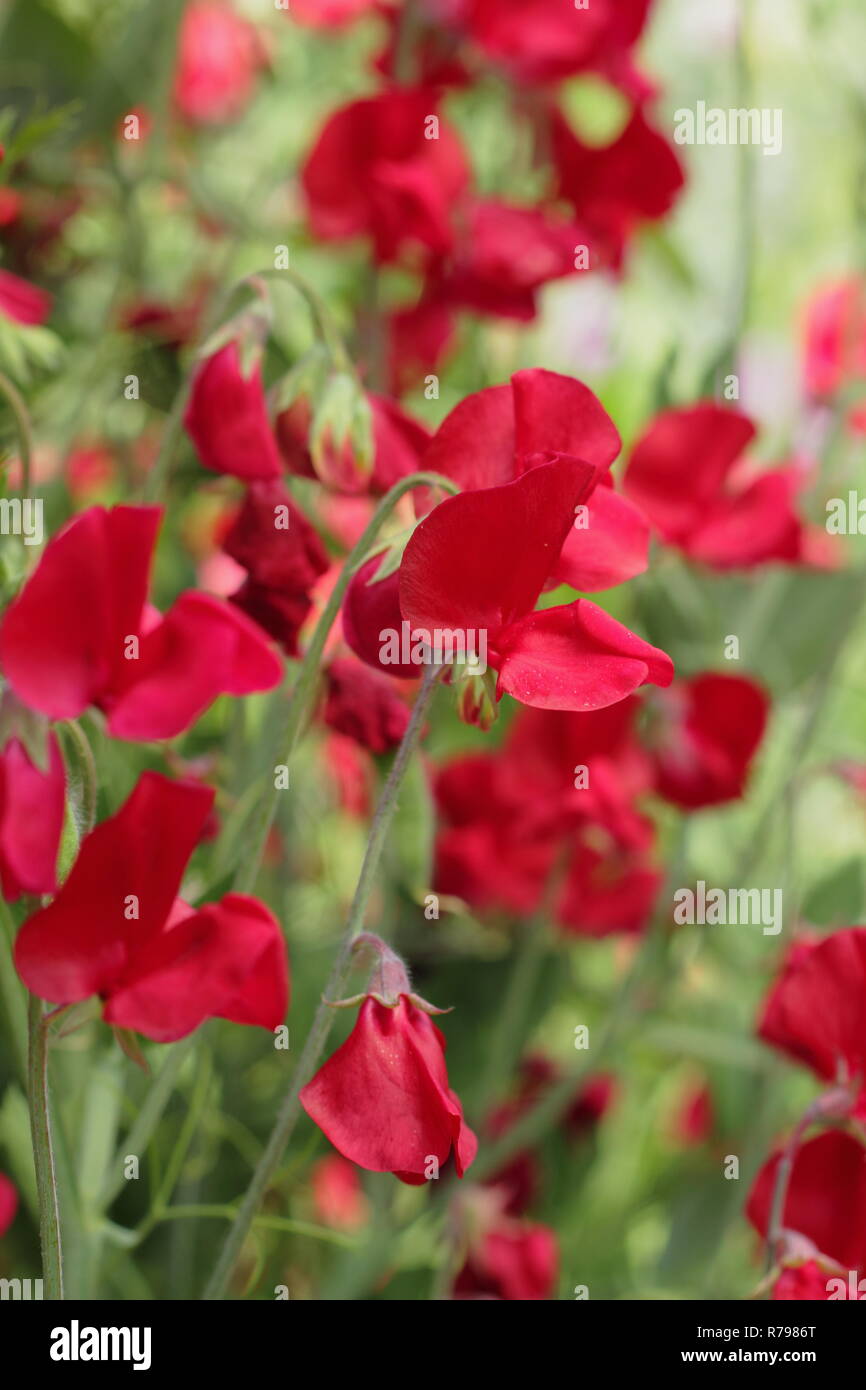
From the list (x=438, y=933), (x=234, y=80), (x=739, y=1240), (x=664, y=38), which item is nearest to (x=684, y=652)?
(x=438, y=933)

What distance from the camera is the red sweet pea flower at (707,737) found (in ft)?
2.28

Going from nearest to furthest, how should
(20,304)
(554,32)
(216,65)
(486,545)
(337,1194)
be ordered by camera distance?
(486,545) < (20,304) < (554,32) < (337,1194) < (216,65)

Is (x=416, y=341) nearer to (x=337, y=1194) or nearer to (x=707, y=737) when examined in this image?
(x=707, y=737)

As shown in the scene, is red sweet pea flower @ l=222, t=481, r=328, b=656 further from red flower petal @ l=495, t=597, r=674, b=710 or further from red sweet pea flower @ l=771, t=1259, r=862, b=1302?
red sweet pea flower @ l=771, t=1259, r=862, b=1302

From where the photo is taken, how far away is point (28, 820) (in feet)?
1.25

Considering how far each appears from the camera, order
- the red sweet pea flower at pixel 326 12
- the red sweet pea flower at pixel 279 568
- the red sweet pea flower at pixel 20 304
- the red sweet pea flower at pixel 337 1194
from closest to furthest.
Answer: the red sweet pea flower at pixel 279 568, the red sweet pea flower at pixel 20 304, the red sweet pea flower at pixel 337 1194, the red sweet pea flower at pixel 326 12

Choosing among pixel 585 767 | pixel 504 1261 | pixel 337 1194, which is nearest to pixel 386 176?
pixel 585 767

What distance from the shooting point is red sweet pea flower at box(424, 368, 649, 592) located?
15.5 inches

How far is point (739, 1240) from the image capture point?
2.94ft

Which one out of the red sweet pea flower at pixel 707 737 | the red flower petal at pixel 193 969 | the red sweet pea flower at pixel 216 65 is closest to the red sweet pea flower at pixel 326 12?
the red sweet pea flower at pixel 216 65

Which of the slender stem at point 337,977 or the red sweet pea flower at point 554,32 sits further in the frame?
the red sweet pea flower at point 554,32

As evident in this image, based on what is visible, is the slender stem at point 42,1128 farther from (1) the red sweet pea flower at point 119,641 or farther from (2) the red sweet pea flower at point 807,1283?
(2) the red sweet pea flower at point 807,1283

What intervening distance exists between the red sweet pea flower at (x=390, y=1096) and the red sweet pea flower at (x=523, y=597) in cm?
9

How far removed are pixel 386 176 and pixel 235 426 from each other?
0.29 m
